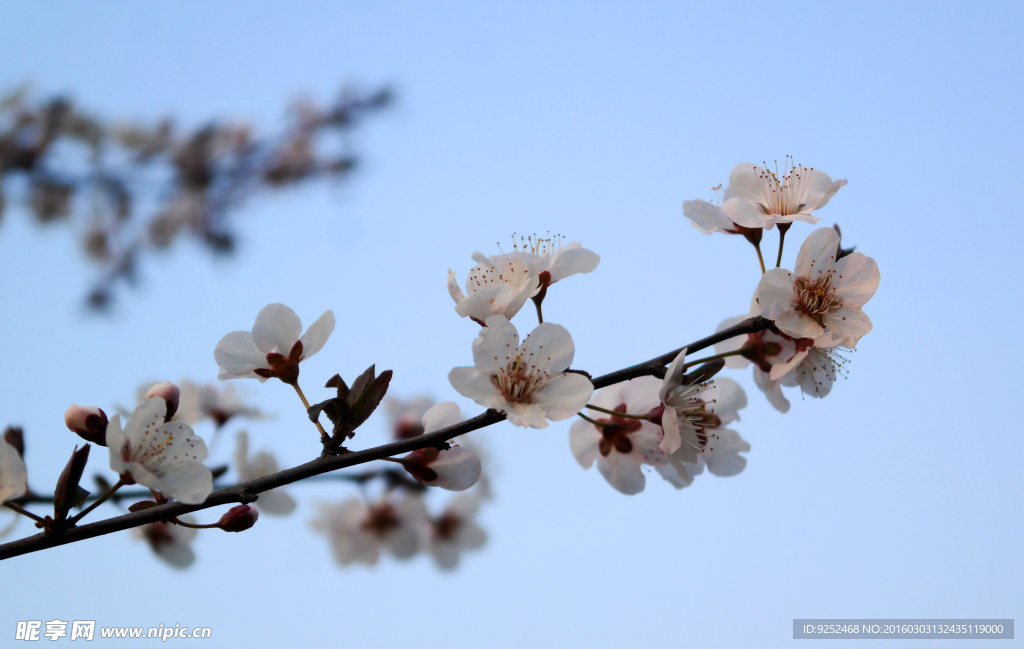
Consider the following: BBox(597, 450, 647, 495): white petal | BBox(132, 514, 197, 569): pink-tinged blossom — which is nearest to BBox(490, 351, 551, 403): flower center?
BBox(597, 450, 647, 495): white petal

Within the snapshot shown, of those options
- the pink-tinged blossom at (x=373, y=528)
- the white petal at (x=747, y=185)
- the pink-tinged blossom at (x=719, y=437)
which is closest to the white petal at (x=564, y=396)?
the pink-tinged blossom at (x=719, y=437)

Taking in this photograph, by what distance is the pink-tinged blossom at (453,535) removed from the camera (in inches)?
102

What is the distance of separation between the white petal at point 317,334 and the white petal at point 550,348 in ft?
1.02

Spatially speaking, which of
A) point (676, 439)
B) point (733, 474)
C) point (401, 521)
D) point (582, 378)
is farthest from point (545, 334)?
point (401, 521)

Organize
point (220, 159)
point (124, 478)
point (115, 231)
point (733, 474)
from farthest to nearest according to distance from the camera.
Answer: point (220, 159)
point (115, 231)
point (733, 474)
point (124, 478)

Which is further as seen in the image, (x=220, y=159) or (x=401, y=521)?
(x=220, y=159)

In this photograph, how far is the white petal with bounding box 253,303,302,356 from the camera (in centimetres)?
110

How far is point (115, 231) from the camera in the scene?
347 centimetres

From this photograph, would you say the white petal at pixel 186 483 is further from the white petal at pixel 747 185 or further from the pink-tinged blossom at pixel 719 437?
the white petal at pixel 747 185

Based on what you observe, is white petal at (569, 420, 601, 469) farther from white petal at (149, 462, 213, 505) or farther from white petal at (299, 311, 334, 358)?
white petal at (149, 462, 213, 505)

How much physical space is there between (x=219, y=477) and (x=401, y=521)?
1.22m

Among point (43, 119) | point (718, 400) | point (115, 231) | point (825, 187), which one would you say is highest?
point (43, 119)

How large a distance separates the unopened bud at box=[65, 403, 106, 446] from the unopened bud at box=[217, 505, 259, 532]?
189 millimetres

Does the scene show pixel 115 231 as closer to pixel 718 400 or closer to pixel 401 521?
pixel 401 521
